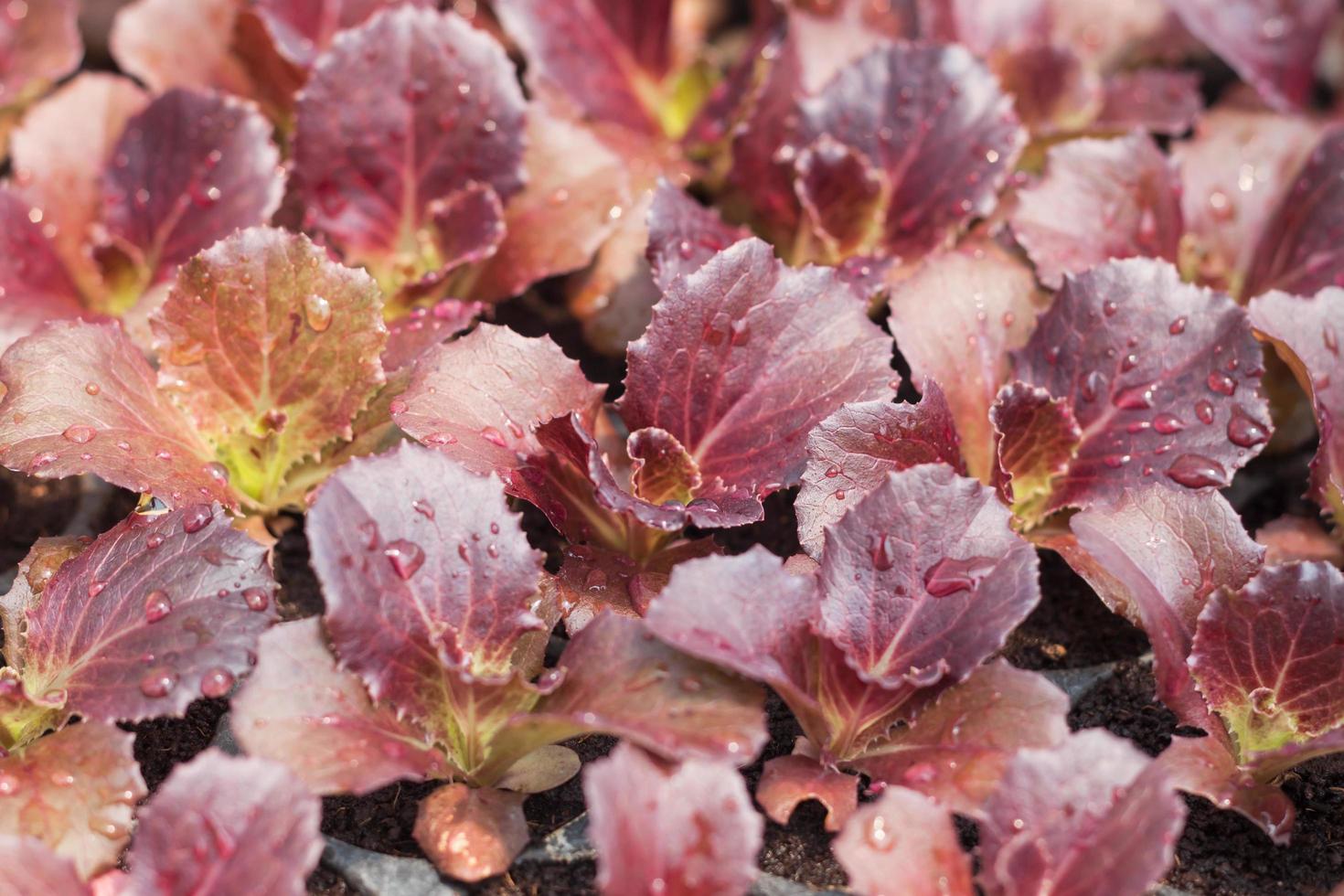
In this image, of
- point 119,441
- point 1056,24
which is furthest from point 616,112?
point 119,441

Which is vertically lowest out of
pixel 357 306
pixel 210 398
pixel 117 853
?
pixel 117 853

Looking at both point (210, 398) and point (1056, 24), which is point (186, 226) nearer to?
point (210, 398)

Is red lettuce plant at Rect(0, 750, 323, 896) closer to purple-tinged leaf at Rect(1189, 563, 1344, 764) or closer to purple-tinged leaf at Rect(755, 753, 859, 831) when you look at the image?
purple-tinged leaf at Rect(755, 753, 859, 831)

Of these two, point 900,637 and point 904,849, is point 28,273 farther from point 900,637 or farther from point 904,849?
point 904,849

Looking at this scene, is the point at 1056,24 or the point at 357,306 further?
the point at 1056,24

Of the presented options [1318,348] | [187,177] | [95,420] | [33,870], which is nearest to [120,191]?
[187,177]
